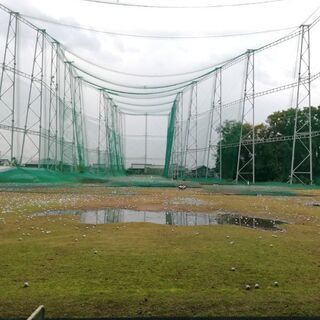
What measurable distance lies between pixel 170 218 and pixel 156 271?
7053 mm

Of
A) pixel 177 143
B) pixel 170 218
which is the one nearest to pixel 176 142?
pixel 177 143

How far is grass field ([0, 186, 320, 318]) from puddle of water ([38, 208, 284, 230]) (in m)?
1.62

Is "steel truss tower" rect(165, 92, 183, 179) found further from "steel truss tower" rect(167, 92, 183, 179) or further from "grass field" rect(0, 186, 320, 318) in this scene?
"grass field" rect(0, 186, 320, 318)

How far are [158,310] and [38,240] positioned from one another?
4.19 meters

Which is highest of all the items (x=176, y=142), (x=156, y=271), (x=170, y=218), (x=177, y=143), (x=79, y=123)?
(x=79, y=123)

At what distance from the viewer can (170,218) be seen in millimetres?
13000

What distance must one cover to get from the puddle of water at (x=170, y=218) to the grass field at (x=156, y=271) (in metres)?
1.62

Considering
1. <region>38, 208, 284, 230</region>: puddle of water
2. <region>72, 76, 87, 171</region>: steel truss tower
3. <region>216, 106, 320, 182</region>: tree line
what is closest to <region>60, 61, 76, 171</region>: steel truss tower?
<region>72, 76, 87, 171</region>: steel truss tower

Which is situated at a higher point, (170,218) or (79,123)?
(79,123)

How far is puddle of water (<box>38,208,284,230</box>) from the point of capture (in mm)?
11727

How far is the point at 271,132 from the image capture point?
6075 cm

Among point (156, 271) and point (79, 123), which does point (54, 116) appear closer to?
point (79, 123)

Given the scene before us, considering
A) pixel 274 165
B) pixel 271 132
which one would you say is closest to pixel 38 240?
pixel 274 165

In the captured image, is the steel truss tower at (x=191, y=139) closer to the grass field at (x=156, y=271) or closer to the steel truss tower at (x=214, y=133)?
the steel truss tower at (x=214, y=133)
